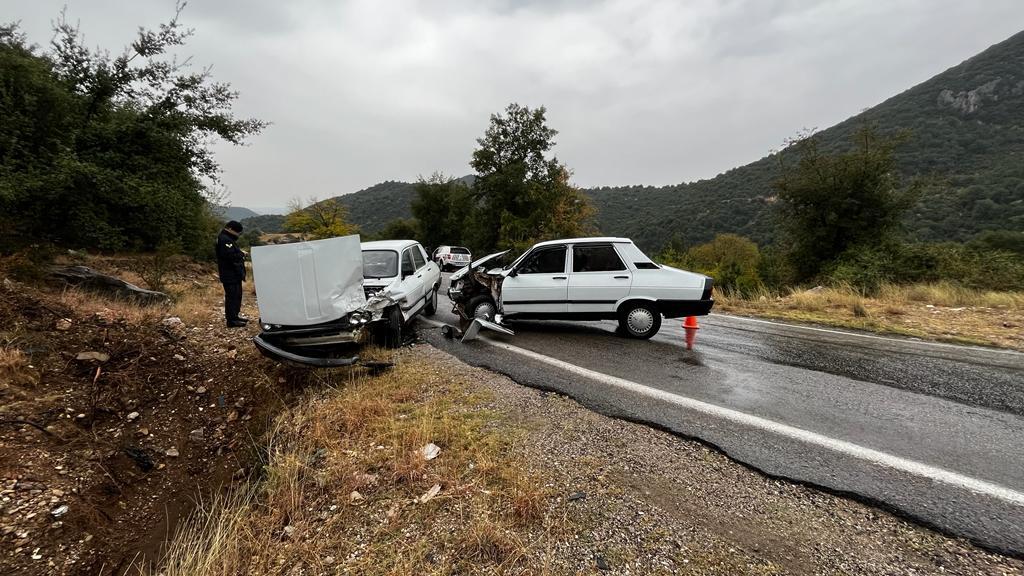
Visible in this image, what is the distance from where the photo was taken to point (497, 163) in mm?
32781

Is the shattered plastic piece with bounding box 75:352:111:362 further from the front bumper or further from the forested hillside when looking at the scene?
the forested hillside

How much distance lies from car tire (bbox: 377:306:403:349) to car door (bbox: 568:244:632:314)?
2.88 m

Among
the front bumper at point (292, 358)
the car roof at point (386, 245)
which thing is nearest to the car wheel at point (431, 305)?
the car roof at point (386, 245)

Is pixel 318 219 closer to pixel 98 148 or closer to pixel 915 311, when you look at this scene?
pixel 98 148

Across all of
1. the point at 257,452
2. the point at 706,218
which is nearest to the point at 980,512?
the point at 257,452

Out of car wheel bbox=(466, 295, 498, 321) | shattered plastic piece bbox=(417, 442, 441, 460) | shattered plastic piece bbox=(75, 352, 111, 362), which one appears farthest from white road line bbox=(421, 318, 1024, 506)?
shattered plastic piece bbox=(75, 352, 111, 362)

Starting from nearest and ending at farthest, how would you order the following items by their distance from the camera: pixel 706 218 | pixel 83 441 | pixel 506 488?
pixel 506 488 < pixel 83 441 < pixel 706 218

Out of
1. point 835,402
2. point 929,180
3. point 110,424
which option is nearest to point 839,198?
point 929,180

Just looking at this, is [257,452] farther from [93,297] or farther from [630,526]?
[93,297]

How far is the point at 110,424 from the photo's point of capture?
414 cm

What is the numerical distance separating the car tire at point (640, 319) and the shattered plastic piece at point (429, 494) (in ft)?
14.8

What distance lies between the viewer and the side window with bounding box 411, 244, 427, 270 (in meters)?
7.93

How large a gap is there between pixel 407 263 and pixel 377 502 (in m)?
5.18

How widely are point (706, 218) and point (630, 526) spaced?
57.5 metres
